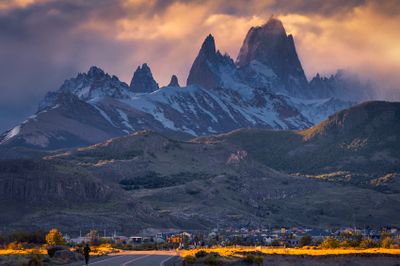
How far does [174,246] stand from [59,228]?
155 feet

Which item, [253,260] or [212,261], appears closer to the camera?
[212,261]

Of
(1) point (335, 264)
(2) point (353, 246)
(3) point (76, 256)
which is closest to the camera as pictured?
(1) point (335, 264)

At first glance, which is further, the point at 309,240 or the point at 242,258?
the point at 309,240

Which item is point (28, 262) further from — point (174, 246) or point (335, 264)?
point (174, 246)

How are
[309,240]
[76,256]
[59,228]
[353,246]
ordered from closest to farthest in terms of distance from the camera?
1. [76,256]
2. [353,246]
3. [309,240]
4. [59,228]

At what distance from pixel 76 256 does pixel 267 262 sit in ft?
71.1

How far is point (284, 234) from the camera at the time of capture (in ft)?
620

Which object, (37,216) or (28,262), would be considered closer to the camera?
(28,262)

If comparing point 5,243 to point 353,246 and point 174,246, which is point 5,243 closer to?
point 174,246

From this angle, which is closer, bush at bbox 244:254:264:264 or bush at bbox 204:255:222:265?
bush at bbox 204:255:222:265

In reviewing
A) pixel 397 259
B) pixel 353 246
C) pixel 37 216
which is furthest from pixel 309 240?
pixel 37 216

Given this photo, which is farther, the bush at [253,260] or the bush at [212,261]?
the bush at [253,260]

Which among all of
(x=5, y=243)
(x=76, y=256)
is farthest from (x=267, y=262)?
(x=5, y=243)

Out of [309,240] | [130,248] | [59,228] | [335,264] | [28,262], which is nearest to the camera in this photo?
[28,262]
